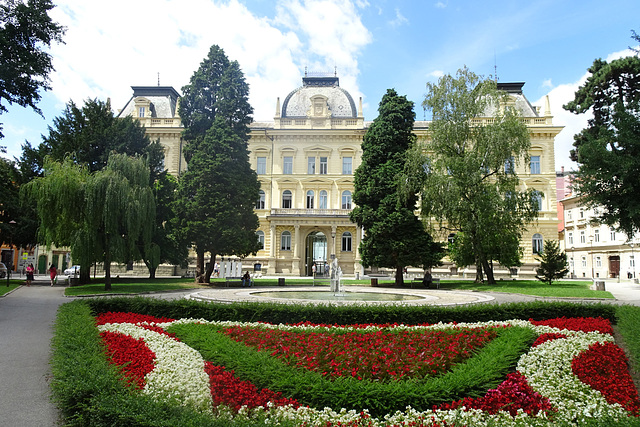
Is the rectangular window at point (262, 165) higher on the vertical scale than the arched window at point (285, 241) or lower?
higher

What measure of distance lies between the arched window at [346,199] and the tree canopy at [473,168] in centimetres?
1905

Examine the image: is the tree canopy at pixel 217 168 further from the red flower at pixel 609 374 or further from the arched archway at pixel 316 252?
the red flower at pixel 609 374

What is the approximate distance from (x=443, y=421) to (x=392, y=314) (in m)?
6.28

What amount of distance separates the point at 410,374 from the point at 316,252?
50.9 m

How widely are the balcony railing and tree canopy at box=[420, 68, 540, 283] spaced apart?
17.6 m

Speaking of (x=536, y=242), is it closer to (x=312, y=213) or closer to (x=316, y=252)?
(x=312, y=213)

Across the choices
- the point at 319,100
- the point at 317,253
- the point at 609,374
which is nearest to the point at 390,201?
the point at 319,100

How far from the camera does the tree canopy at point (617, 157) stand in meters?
16.9

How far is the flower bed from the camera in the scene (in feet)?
16.2

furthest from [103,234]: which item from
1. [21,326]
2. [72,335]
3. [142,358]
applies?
[142,358]

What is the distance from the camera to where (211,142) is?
29.9 metres

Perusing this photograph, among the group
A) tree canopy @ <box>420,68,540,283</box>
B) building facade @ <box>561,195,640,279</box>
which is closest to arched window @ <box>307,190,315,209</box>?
tree canopy @ <box>420,68,540,283</box>

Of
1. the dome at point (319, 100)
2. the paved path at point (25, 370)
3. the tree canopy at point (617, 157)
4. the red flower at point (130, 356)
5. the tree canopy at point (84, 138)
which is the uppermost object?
the dome at point (319, 100)

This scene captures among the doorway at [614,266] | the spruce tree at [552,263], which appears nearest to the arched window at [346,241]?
the spruce tree at [552,263]
